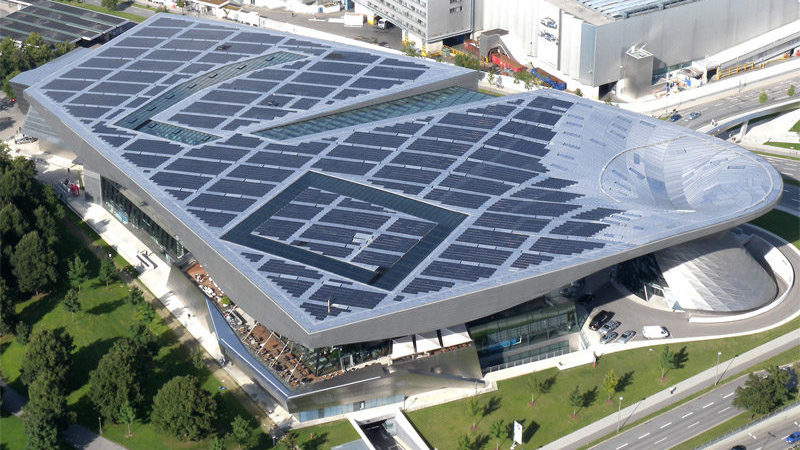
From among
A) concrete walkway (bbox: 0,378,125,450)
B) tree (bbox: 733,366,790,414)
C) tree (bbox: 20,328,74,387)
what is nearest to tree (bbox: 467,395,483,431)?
tree (bbox: 733,366,790,414)

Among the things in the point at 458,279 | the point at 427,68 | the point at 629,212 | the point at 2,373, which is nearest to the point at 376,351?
the point at 458,279

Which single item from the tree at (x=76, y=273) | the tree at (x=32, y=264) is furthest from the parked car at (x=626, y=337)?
the tree at (x=32, y=264)

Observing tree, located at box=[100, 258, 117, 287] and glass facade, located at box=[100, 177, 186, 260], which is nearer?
tree, located at box=[100, 258, 117, 287]

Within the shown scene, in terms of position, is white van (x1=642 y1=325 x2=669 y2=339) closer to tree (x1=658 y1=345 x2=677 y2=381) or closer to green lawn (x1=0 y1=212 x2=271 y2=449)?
tree (x1=658 y1=345 x2=677 y2=381)

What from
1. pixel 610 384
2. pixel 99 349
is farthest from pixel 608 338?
pixel 99 349

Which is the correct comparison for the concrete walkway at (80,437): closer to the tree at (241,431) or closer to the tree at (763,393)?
the tree at (241,431)
